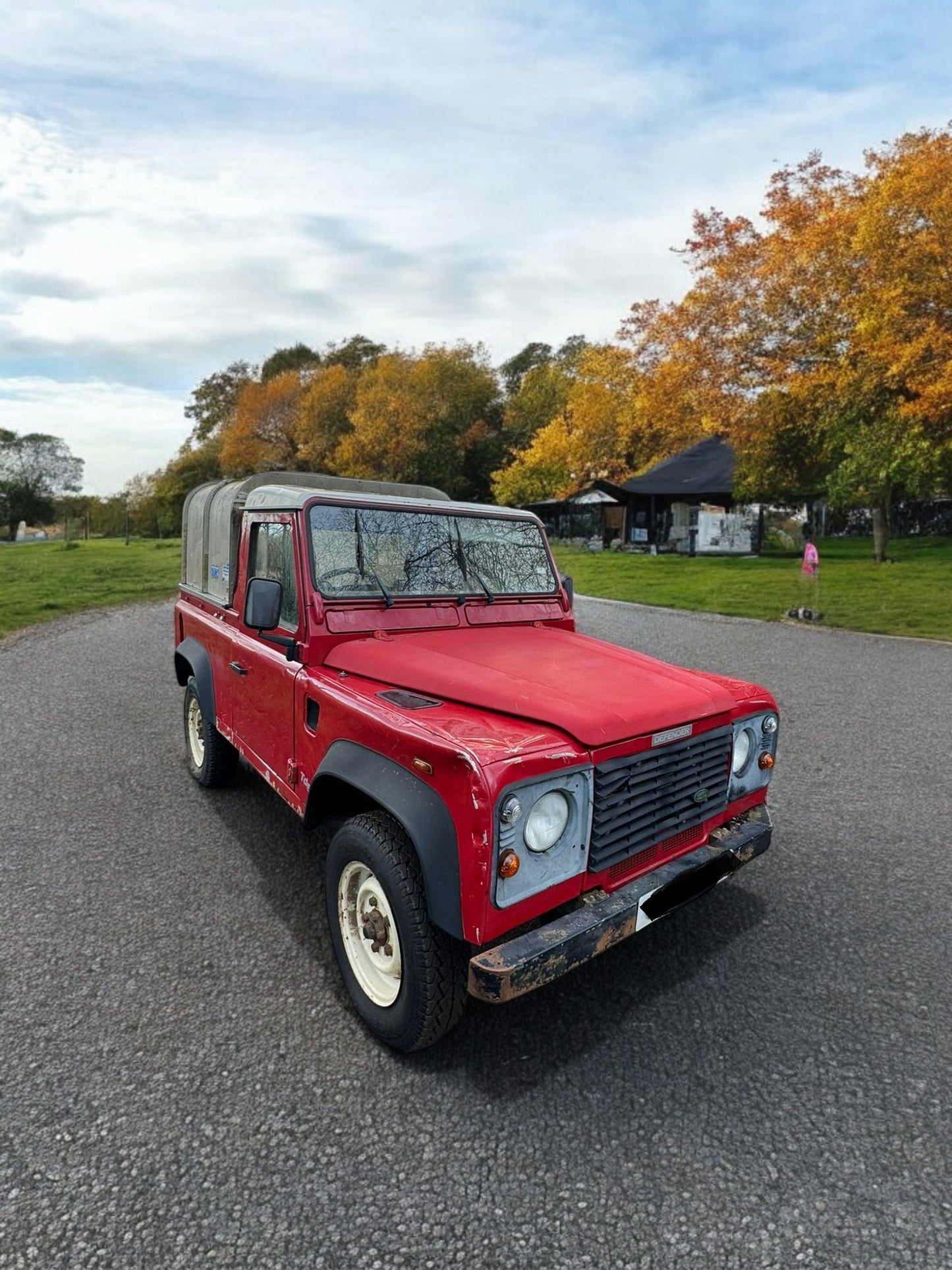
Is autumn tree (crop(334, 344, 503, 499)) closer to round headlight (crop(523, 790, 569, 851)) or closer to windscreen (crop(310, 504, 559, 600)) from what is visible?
windscreen (crop(310, 504, 559, 600))

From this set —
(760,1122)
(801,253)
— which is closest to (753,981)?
(760,1122)

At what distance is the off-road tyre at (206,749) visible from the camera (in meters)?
5.21

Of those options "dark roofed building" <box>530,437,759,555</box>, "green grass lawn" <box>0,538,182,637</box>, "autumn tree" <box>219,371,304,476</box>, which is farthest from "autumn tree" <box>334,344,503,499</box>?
"green grass lawn" <box>0,538,182,637</box>

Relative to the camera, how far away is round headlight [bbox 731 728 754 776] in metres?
3.32

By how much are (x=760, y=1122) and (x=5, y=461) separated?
87.2 m

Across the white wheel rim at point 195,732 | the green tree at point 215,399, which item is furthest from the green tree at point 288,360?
the white wheel rim at point 195,732

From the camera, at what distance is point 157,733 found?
6.89 meters

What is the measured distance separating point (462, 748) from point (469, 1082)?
126cm

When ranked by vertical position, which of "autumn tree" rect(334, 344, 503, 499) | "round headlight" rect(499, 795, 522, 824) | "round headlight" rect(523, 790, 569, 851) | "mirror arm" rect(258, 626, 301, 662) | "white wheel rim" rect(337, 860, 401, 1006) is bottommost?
"white wheel rim" rect(337, 860, 401, 1006)

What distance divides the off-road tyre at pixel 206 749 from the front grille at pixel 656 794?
129 inches

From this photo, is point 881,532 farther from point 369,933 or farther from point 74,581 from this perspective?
point 74,581

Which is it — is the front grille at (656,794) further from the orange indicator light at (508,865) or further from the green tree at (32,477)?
the green tree at (32,477)

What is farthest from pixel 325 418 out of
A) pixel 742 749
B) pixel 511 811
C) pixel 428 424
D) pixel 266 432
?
pixel 511 811

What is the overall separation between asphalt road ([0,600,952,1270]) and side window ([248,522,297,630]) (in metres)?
1.57
